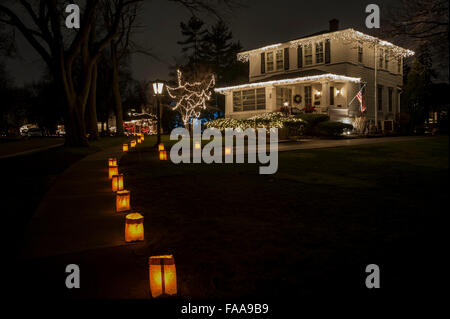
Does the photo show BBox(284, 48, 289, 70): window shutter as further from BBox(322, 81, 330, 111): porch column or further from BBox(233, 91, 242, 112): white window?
BBox(322, 81, 330, 111): porch column

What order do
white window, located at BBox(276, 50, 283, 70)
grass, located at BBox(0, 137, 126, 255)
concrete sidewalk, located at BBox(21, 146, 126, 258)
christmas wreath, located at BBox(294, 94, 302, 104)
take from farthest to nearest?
white window, located at BBox(276, 50, 283, 70), christmas wreath, located at BBox(294, 94, 302, 104), grass, located at BBox(0, 137, 126, 255), concrete sidewalk, located at BBox(21, 146, 126, 258)

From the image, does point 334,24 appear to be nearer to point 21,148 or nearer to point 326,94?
point 326,94

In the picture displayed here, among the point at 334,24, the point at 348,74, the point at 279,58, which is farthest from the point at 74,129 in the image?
the point at 334,24

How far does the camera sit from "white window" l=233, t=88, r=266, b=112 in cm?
2848

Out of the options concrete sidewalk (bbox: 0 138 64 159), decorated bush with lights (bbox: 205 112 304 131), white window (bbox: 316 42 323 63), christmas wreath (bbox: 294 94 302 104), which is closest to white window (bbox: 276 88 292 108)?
christmas wreath (bbox: 294 94 302 104)

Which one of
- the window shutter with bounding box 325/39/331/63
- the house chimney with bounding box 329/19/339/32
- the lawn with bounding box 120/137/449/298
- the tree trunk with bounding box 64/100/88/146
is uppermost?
the house chimney with bounding box 329/19/339/32

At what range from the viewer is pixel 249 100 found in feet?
97.3

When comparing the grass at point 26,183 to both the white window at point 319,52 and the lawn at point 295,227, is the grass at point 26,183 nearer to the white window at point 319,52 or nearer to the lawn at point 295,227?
the lawn at point 295,227

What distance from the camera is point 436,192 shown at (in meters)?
6.50

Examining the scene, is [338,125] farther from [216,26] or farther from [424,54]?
[216,26]

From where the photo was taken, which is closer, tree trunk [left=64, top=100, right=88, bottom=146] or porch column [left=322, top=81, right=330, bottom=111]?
tree trunk [left=64, top=100, right=88, bottom=146]

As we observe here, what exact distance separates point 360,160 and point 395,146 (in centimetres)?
416

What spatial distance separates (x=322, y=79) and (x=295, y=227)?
68.1 ft

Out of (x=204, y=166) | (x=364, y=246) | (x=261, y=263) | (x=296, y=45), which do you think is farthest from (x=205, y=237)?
(x=296, y=45)
